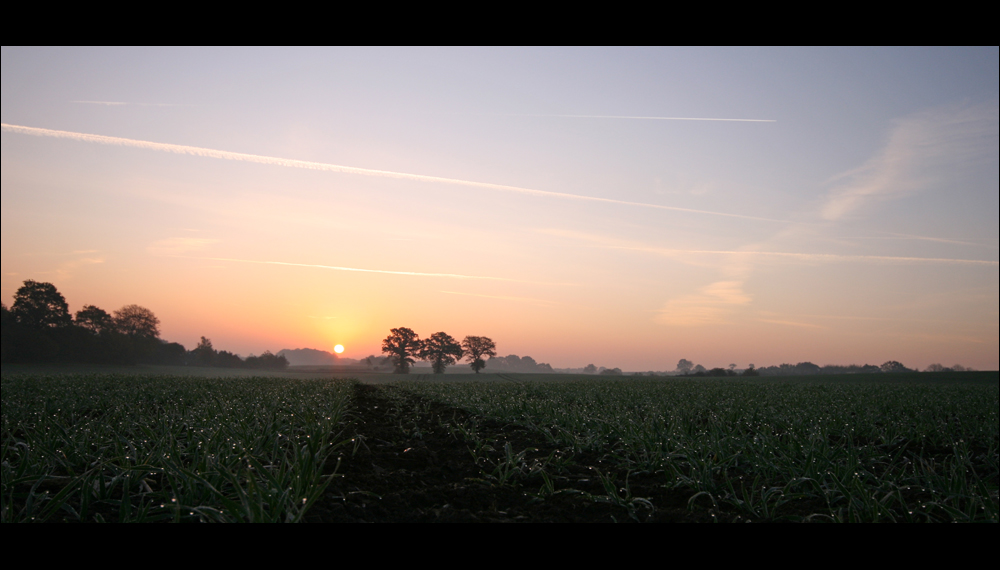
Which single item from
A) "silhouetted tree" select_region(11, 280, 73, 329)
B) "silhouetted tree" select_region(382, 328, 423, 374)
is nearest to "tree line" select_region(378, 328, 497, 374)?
"silhouetted tree" select_region(382, 328, 423, 374)

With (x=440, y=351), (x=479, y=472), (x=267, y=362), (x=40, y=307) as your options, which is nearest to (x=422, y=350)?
(x=440, y=351)

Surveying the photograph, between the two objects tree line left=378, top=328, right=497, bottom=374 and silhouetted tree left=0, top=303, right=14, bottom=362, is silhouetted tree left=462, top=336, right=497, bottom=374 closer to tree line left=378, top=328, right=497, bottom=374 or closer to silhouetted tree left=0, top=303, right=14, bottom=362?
tree line left=378, top=328, right=497, bottom=374

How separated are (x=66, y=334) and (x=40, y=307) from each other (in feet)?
15.8

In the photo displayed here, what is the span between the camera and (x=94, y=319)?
64062 millimetres

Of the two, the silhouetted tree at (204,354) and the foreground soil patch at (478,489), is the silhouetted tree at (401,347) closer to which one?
the silhouetted tree at (204,354)

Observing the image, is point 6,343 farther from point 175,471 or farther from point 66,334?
point 175,471

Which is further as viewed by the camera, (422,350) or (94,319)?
(422,350)

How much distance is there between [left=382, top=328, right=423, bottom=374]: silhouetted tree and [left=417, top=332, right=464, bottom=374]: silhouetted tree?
1.39 m

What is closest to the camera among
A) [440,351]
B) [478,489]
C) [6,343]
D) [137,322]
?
[478,489]

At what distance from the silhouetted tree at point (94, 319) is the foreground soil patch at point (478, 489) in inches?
2979

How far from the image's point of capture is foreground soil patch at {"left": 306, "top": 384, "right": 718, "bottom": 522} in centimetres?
329
